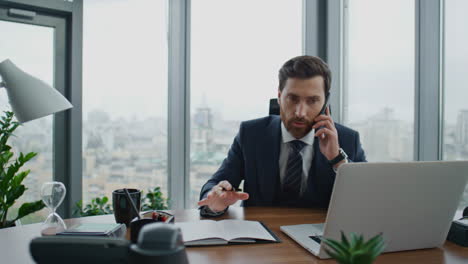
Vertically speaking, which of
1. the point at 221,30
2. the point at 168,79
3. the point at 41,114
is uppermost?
the point at 221,30

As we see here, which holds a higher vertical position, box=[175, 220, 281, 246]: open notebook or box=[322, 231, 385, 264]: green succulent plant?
box=[322, 231, 385, 264]: green succulent plant

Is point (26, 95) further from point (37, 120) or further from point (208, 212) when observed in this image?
point (37, 120)

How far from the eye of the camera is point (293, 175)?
162cm

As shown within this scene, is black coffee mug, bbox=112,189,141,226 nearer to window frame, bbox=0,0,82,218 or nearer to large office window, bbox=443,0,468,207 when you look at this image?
large office window, bbox=443,0,468,207

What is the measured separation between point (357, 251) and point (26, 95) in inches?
40.1

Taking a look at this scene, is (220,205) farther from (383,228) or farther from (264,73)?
(264,73)

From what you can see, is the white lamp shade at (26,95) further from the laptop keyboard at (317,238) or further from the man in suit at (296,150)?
the laptop keyboard at (317,238)

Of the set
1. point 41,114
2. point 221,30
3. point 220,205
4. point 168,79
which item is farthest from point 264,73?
point 41,114

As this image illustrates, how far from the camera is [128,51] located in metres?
2.86

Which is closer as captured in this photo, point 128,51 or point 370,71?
point 370,71

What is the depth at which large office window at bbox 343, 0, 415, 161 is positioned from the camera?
2154 mm

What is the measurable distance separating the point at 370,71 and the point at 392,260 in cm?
196

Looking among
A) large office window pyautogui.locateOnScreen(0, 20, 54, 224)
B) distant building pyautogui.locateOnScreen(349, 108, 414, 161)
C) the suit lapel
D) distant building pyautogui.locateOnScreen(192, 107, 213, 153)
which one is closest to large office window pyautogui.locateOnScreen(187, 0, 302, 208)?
distant building pyautogui.locateOnScreen(192, 107, 213, 153)

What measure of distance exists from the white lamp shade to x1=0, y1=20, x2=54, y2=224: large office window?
1590 mm
